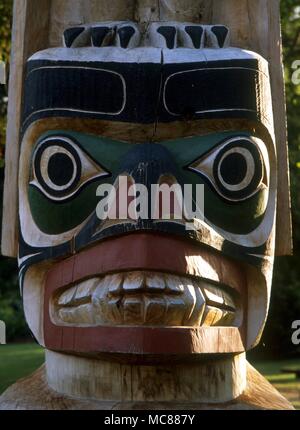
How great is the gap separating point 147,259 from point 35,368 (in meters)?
7.28

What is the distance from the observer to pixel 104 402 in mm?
2760

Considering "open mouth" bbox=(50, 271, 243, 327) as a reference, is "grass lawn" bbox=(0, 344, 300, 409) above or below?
below

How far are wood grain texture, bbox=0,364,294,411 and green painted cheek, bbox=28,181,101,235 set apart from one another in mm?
653

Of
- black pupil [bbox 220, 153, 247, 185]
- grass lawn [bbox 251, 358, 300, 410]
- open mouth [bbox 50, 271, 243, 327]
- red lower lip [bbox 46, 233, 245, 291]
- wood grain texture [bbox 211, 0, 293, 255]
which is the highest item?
wood grain texture [bbox 211, 0, 293, 255]

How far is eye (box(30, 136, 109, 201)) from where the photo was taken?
2801 mm

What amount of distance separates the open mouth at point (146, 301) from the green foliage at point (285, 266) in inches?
189

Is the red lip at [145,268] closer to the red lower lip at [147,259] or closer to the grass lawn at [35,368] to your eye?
the red lower lip at [147,259]

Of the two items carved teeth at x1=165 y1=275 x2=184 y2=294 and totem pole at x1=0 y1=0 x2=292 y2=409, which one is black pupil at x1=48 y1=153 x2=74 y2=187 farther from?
carved teeth at x1=165 y1=275 x2=184 y2=294

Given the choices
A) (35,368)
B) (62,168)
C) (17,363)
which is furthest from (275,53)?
Answer: (17,363)

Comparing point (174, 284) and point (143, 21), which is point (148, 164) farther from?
point (143, 21)

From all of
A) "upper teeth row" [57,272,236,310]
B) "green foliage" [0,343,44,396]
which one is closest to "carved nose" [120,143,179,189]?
"upper teeth row" [57,272,236,310]

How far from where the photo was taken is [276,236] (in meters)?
3.29
